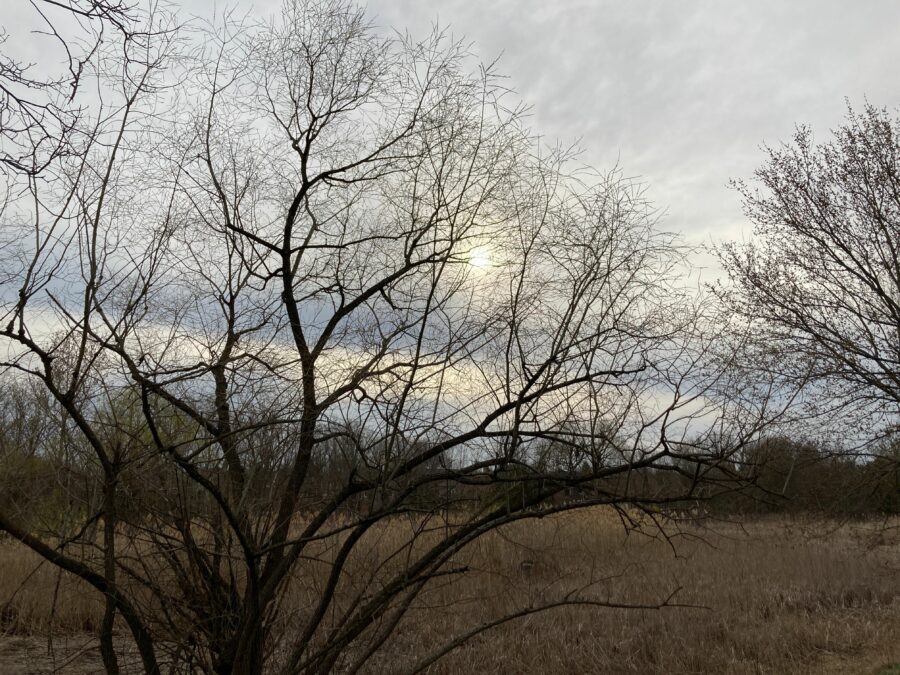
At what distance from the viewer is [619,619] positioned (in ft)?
30.5

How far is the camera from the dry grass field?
7.34 metres

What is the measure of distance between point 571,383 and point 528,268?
807mm

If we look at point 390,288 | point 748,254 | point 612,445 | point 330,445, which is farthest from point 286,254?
point 748,254

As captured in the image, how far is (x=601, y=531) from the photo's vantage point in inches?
608

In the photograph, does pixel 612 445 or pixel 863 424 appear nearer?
pixel 612 445

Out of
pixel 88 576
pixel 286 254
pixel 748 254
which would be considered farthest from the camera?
pixel 748 254

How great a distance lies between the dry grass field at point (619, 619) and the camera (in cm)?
734

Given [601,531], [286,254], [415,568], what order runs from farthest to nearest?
[601,531] → [286,254] → [415,568]

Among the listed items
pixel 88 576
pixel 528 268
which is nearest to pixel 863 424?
pixel 528 268

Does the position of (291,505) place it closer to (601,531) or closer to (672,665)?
(672,665)

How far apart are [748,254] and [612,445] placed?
424 inches

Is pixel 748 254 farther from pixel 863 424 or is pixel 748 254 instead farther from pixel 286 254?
pixel 286 254

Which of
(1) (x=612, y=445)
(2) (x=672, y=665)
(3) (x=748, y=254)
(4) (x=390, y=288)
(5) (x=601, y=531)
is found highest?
(3) (x=748, y=254)

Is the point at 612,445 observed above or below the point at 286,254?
below
